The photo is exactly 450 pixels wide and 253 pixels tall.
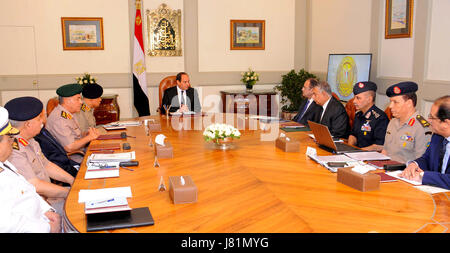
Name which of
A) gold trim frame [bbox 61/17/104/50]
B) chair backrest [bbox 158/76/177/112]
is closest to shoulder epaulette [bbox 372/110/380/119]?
chair backrest [bbox 158/76/177/112]

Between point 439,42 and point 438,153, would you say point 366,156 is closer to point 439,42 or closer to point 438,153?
A: point 438,153

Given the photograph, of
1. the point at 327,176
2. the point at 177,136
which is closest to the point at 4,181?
the point at 327,176

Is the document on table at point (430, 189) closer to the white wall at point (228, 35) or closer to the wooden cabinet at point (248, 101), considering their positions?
the wooden cabinet at point (248, 101)

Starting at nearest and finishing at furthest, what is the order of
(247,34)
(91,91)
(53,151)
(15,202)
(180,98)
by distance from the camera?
(15,202) < (53,151) < (91,91) < (180,98) < (247,34)

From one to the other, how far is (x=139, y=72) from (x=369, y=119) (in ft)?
14.9

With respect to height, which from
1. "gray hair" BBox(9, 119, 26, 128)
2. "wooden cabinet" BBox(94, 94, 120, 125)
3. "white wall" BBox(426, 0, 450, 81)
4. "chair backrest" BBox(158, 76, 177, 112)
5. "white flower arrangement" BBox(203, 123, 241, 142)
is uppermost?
"white wall" BBox(426, 0, 450, 81)

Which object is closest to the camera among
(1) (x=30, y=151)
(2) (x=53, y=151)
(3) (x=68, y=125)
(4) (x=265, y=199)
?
(4) (x=265, y=199)

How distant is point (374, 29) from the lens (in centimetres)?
608

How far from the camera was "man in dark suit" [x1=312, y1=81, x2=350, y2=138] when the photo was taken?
4.30 metres

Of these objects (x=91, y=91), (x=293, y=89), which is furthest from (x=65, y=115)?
(x=293, y=89)

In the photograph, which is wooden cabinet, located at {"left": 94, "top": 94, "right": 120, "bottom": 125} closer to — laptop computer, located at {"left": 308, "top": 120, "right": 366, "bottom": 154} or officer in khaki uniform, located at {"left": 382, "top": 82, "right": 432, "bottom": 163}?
laptop computer, located at {"left": 308, "top": 120, "right": 366, "bottom": 154}

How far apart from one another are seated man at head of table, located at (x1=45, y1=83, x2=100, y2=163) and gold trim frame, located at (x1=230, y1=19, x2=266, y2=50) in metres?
4.36

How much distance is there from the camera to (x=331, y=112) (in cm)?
436
